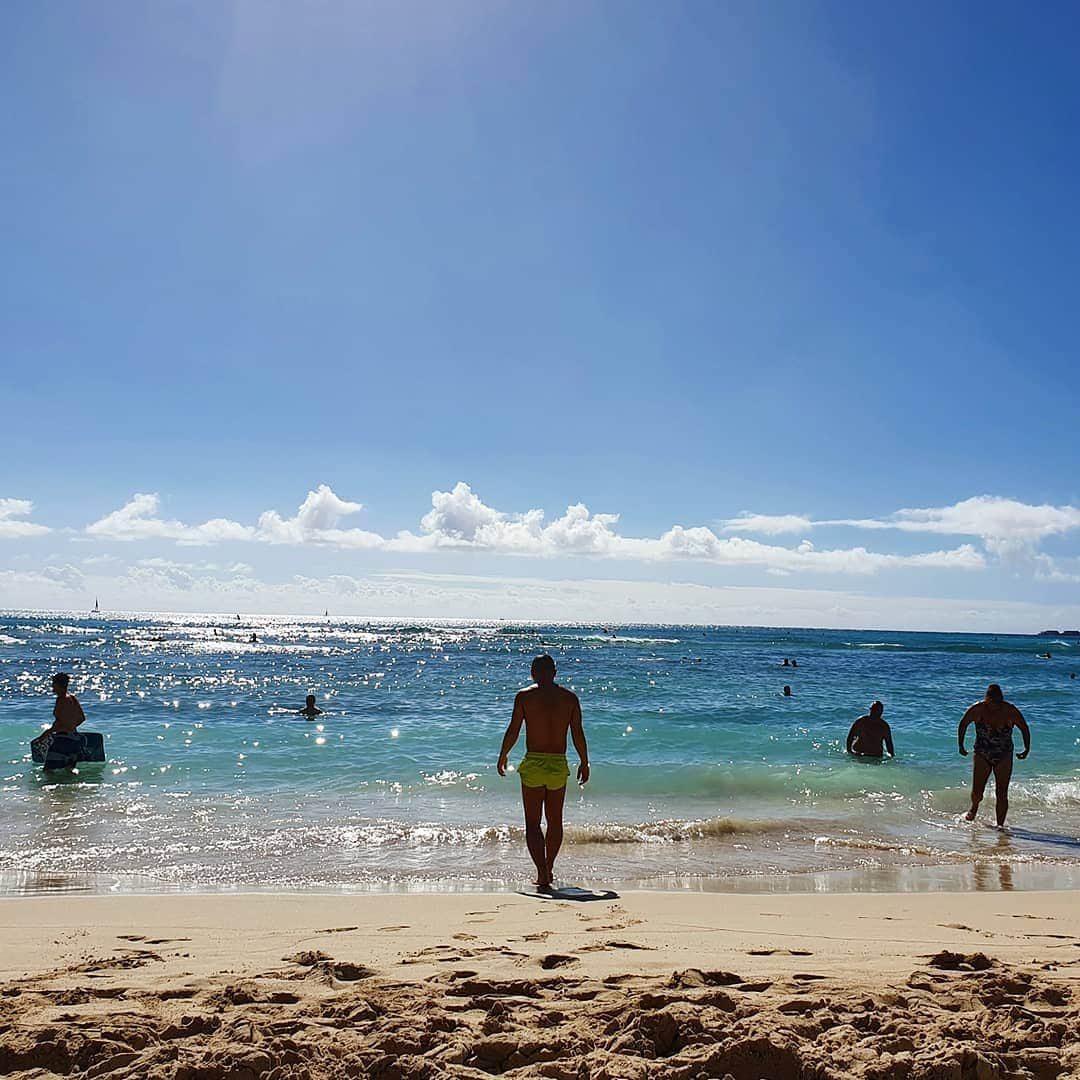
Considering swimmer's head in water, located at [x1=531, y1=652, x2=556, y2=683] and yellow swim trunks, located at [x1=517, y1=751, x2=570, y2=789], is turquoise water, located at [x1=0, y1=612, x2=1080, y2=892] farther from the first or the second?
swimmer's head in water, located at [x1=531, y1=652, x2=556, y2=683]

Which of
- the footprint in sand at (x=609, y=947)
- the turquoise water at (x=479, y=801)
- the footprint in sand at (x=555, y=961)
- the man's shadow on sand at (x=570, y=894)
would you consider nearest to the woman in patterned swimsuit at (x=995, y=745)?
the turquoise water at (x=479, y=801)

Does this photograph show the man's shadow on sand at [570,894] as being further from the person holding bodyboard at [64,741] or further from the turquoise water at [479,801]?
the person holding bodyboard at [64,741]

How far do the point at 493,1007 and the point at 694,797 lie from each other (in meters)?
8.04

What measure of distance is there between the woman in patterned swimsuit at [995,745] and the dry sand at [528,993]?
4270 mm

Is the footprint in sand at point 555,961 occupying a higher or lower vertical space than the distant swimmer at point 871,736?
higher

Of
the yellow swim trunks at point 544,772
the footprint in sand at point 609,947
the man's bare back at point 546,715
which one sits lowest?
the footprint in sand at point 609,947

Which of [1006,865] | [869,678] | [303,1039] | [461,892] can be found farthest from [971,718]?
[869,678]

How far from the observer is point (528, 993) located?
148 inches

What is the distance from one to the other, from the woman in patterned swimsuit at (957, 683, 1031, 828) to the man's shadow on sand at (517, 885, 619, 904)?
5.57 metres

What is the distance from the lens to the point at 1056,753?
619 inches

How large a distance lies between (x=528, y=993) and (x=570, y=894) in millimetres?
2808

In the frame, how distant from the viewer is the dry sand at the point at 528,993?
9.92ft

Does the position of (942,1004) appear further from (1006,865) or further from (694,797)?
(694,797)

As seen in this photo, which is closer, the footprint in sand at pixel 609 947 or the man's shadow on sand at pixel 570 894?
the footprint in sand at pixel 609 947
